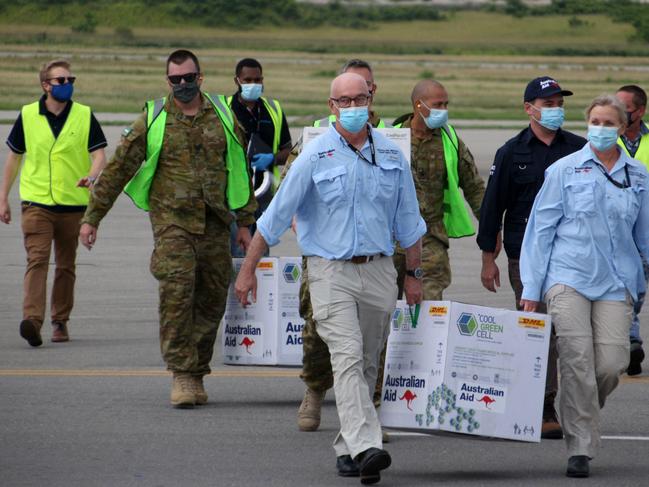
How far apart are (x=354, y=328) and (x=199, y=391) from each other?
7.28ft

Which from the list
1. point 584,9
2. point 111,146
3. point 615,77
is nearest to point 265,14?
point 584,9

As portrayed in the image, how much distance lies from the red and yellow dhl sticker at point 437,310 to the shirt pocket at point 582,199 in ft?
2.60

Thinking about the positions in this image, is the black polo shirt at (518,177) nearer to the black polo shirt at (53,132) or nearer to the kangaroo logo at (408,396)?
the kangaroo logo at (408,396)

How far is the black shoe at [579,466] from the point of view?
7.11 meters

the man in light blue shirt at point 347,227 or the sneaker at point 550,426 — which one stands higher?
the man in light blue shirt at point 347,227

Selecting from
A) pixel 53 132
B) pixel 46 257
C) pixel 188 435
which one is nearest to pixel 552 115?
pixel 188 435

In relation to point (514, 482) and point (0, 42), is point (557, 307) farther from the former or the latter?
point (0, 42)

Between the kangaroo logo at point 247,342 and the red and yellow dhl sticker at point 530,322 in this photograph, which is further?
the kangaroo logo at point 247,342

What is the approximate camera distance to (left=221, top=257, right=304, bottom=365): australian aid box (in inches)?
357

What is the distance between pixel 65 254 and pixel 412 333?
16.1 feet

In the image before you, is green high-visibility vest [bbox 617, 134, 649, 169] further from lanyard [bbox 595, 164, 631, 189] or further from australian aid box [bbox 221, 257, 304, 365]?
lanyard [bbox 595, 164, 631, 189]

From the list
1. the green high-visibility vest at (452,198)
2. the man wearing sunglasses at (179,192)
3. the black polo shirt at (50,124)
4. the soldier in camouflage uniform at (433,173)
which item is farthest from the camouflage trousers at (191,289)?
the black polo shirt at (50,124)

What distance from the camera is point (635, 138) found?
412 inches

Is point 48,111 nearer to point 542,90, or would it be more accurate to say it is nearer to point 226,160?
point 226,160
